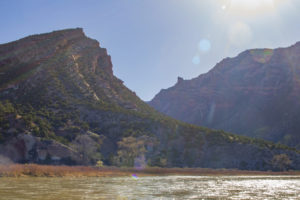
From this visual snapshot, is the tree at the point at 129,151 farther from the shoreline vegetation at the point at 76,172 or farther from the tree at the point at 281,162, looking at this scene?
the tree at the point at 281,162

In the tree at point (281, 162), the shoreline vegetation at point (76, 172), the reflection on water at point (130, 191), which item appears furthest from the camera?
the tree at point (281, 162)

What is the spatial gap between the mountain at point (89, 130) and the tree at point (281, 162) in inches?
12.2

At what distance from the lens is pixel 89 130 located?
3187 inches

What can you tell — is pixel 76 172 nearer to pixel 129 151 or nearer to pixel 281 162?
pixel 129 151

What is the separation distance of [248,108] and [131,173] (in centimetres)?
15605

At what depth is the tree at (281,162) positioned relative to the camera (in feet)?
255

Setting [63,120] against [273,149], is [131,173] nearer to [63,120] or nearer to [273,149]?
[63,120]

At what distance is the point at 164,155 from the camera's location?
7725 cm

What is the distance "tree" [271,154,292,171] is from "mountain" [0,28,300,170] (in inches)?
12.2

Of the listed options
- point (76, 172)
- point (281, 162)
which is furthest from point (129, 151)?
point (281, 162)

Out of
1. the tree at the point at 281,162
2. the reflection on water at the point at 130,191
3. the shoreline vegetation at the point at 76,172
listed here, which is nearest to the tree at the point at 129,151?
the shoreline vegetation at the point at 76,172

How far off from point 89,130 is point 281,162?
48.6 m

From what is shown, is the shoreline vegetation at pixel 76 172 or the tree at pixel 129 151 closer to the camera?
the shoreline vegetation at pixel 76 172

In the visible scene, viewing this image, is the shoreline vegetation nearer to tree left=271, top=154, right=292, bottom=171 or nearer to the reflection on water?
the reflection on water
